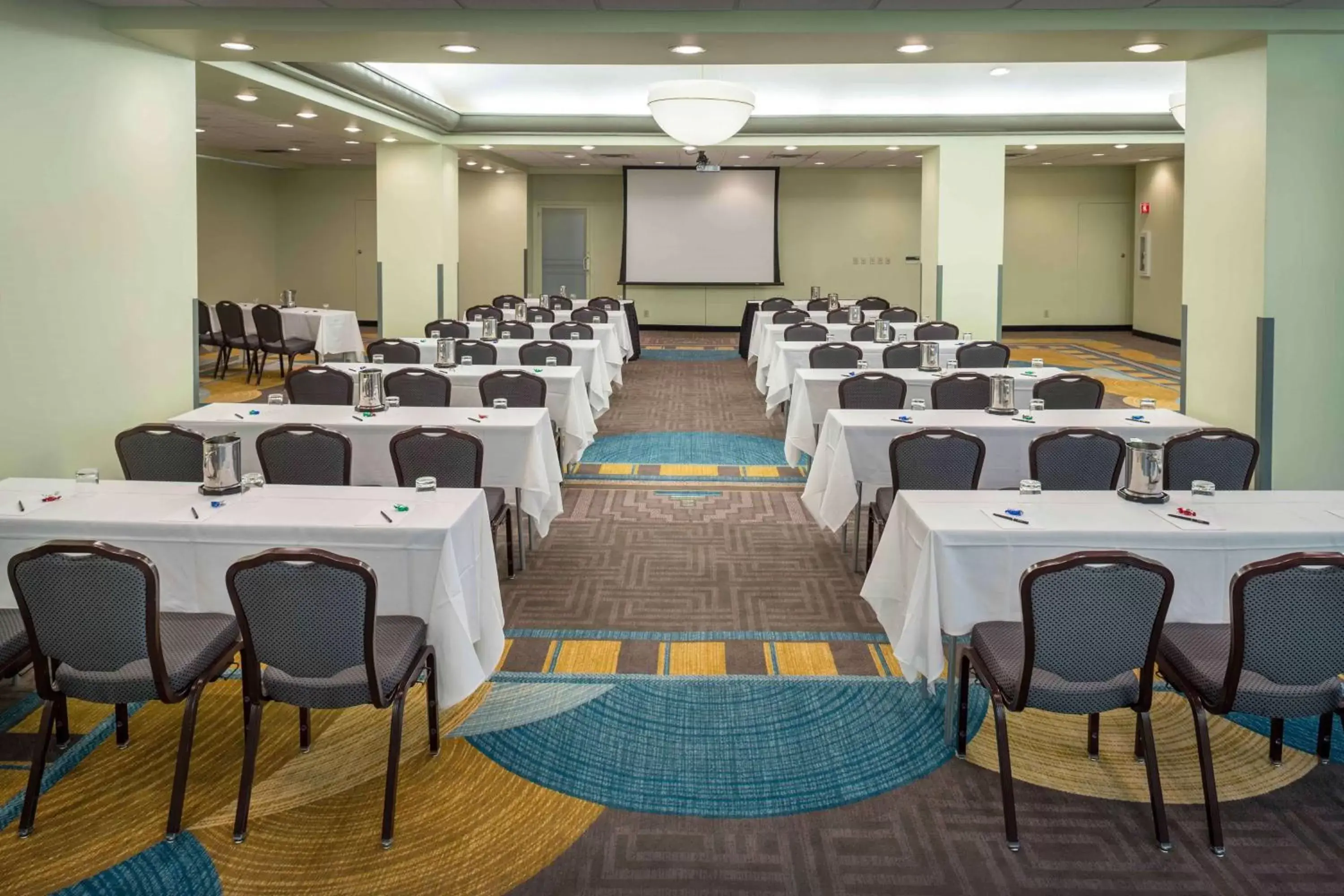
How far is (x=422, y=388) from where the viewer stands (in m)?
8.16

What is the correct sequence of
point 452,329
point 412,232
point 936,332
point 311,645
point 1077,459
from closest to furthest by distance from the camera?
point 311,645 → point 1077,459 → point 452,329 → point 936,332 → point 412,232

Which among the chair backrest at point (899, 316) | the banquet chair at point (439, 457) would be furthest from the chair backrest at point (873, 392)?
the chair backrest at point (899, 316)

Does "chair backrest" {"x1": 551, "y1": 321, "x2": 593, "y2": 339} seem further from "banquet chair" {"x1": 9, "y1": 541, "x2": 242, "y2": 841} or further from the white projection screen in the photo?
the white projection screen

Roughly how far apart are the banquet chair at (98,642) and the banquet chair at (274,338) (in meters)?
11.1

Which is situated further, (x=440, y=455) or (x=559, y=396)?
(x=559, y=396)

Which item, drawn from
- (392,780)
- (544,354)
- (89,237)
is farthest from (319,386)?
(392,780)

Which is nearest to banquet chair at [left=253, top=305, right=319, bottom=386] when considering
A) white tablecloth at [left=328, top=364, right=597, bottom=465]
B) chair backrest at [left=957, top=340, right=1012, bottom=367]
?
white tablecloth at [left=328, top=364, right=597, bottom=465]

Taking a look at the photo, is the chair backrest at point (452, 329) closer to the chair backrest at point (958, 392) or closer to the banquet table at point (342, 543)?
the chair backrest at point (958, 392)

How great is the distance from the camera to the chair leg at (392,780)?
3.79 meters

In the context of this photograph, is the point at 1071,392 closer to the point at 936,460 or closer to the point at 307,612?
the point at 936,460

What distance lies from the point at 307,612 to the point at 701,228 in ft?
65.3

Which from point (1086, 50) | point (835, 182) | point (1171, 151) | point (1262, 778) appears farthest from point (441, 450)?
point (835, 182)

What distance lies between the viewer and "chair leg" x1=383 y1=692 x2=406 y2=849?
3.79 m

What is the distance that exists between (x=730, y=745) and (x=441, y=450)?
2384 mm
